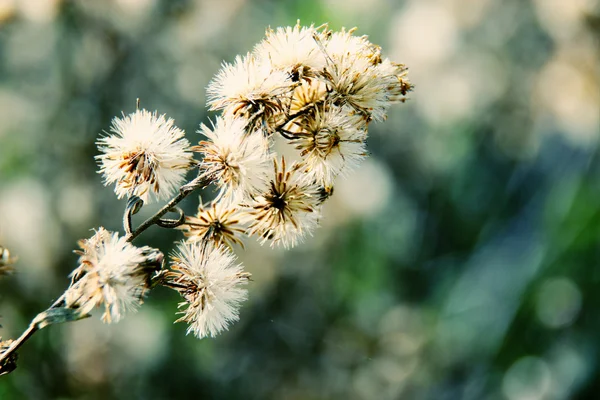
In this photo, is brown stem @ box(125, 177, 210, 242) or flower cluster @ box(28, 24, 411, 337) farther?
flower cluster @ box(28, 24, 411, 337)

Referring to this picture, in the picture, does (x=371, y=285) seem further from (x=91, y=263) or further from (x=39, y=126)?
(x=91, y=263)

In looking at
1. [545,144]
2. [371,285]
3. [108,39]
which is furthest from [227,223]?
[545,144]

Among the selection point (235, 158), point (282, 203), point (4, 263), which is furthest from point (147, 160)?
point (4, 263)

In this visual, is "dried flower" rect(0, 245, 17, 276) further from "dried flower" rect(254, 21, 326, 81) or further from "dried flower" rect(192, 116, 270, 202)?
"dried flower" rect(254, 21, 326, 81)

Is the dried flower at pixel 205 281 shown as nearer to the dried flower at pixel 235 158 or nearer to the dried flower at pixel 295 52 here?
the dried flower at pixel 235 158

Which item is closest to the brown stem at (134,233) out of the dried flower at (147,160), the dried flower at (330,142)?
the dried flower at (147,160)

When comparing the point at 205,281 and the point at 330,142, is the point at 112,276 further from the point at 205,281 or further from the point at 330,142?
the point at 330,142

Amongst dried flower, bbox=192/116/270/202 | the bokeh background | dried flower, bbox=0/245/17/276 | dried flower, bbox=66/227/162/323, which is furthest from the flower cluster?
the bokeh background
